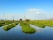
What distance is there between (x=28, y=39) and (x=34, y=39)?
1.03 meters

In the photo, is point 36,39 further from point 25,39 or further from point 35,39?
point 25,39

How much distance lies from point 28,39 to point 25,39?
542mm

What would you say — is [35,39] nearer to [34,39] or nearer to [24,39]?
[34,39]

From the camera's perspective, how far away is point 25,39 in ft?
67.2

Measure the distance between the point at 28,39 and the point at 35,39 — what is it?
1.19 metres

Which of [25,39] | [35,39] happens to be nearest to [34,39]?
[35,39]

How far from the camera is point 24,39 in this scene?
20484mm

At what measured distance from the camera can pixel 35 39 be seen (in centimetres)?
2002

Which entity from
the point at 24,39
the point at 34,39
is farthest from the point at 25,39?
the point at 34,39

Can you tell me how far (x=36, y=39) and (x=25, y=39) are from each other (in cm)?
189

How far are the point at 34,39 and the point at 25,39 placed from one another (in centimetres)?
157

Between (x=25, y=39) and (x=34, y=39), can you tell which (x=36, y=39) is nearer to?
(x=34, y=39)

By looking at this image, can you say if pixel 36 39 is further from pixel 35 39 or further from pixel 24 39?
pixel 24 39

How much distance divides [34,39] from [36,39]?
333mm
